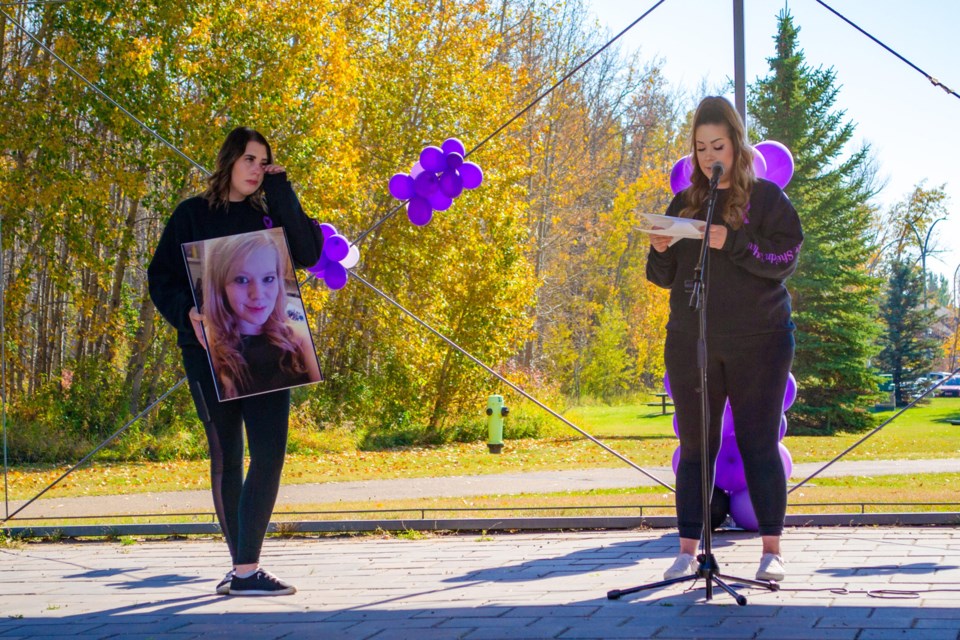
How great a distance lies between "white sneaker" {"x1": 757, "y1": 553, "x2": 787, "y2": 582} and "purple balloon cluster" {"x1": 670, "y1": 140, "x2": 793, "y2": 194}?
7.47ft

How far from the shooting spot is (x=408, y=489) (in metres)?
11.2

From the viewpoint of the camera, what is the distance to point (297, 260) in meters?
4.57

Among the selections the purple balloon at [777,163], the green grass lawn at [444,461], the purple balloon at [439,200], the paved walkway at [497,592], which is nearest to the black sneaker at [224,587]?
the paved walkway at [497,592]

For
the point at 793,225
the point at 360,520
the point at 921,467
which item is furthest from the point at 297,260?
the point at 921,467

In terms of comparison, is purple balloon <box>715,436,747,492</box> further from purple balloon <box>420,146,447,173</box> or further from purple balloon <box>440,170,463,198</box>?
purple balloon <box>420,146,447,173</box>

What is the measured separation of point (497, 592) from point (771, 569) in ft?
3.44

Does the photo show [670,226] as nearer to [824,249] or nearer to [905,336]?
[824,249]

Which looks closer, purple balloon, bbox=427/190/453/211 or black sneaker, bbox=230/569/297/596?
black sneaker, bbox=230/569/297/596

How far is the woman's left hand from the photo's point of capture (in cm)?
433

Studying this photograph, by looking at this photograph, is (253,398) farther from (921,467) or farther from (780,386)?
(921,467)

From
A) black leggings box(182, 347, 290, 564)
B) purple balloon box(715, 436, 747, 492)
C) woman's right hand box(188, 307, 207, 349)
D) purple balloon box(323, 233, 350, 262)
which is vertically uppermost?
purple balloon box(323, 233, 350, 262)

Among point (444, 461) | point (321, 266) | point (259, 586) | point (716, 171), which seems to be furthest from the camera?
point (444, 461)

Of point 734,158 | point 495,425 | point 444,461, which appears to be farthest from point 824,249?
point 734,158

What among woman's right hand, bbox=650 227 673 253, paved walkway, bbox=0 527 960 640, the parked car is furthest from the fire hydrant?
the parked car
